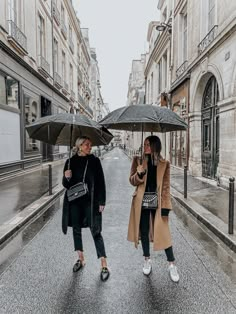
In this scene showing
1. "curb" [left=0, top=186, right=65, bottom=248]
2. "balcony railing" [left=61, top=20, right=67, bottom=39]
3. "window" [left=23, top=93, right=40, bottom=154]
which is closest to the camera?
"curb" [left=0, top=186, right=65, bottom=248]

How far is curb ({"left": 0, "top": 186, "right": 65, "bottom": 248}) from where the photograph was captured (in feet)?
17.6

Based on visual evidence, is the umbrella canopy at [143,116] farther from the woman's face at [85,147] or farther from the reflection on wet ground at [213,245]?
the reflection on wet ground at [213,245]

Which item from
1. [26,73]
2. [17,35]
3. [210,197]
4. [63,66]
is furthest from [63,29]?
[210,197]

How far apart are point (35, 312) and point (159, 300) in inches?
51.7

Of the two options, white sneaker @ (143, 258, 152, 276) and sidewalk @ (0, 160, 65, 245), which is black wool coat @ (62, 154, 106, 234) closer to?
white sneaker @ (143, 258, 152, 276)

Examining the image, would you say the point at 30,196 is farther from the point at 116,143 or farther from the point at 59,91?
the point at 116,143

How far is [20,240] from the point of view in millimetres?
5281

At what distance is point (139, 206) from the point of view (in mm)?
3734

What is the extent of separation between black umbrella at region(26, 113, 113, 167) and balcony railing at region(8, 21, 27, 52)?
10650mm

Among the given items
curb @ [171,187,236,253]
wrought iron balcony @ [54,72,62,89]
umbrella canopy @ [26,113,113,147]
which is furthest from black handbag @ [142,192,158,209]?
wrought iron balcony @ [54,72,62,89]

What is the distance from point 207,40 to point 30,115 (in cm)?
1052

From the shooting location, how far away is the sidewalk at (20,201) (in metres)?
5.92

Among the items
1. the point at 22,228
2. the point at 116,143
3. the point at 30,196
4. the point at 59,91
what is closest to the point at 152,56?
the point at 59,91

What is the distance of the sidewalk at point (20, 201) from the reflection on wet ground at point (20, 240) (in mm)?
146
